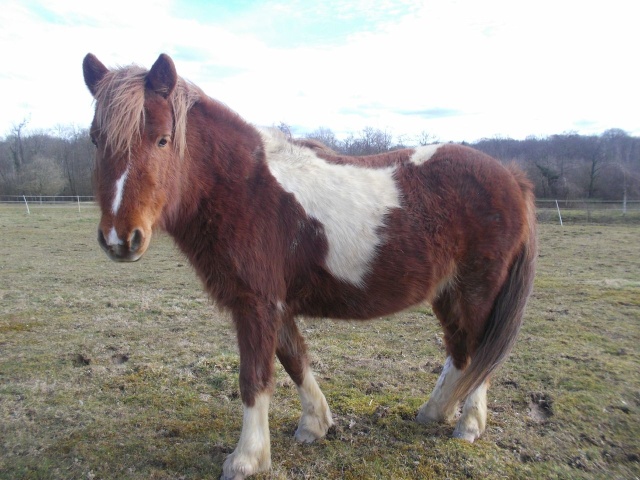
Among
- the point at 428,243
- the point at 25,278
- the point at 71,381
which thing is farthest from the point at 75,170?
the point at 428,243

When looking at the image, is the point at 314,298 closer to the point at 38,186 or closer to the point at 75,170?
the point at 75,170

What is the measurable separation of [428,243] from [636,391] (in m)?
2.60

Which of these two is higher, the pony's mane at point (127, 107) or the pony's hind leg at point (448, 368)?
the pony's mane at point (127, 107)

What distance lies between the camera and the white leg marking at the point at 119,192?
225 cm

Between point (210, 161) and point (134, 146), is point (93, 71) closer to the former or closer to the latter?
point (134, 146)

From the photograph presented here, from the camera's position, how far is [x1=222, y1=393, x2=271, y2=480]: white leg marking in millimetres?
2746

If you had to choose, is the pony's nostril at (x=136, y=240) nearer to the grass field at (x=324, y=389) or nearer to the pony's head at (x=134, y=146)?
the pony's head at (x=134, y=146)

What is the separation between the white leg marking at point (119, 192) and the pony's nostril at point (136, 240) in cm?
15

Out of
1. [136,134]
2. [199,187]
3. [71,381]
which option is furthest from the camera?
[71,381]

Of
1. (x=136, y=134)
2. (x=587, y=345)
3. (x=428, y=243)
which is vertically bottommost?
(x=587, y=345)

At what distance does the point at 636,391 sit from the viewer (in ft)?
12.3

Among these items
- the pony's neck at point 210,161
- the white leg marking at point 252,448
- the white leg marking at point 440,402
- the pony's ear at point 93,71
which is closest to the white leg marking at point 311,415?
the white leg marking at point 252,448

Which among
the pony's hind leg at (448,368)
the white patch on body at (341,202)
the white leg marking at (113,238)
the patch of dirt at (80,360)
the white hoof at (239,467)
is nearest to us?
the white leg marking at (113,238)

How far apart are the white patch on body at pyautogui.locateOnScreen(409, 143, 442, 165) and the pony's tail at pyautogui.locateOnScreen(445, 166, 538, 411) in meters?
0.86
